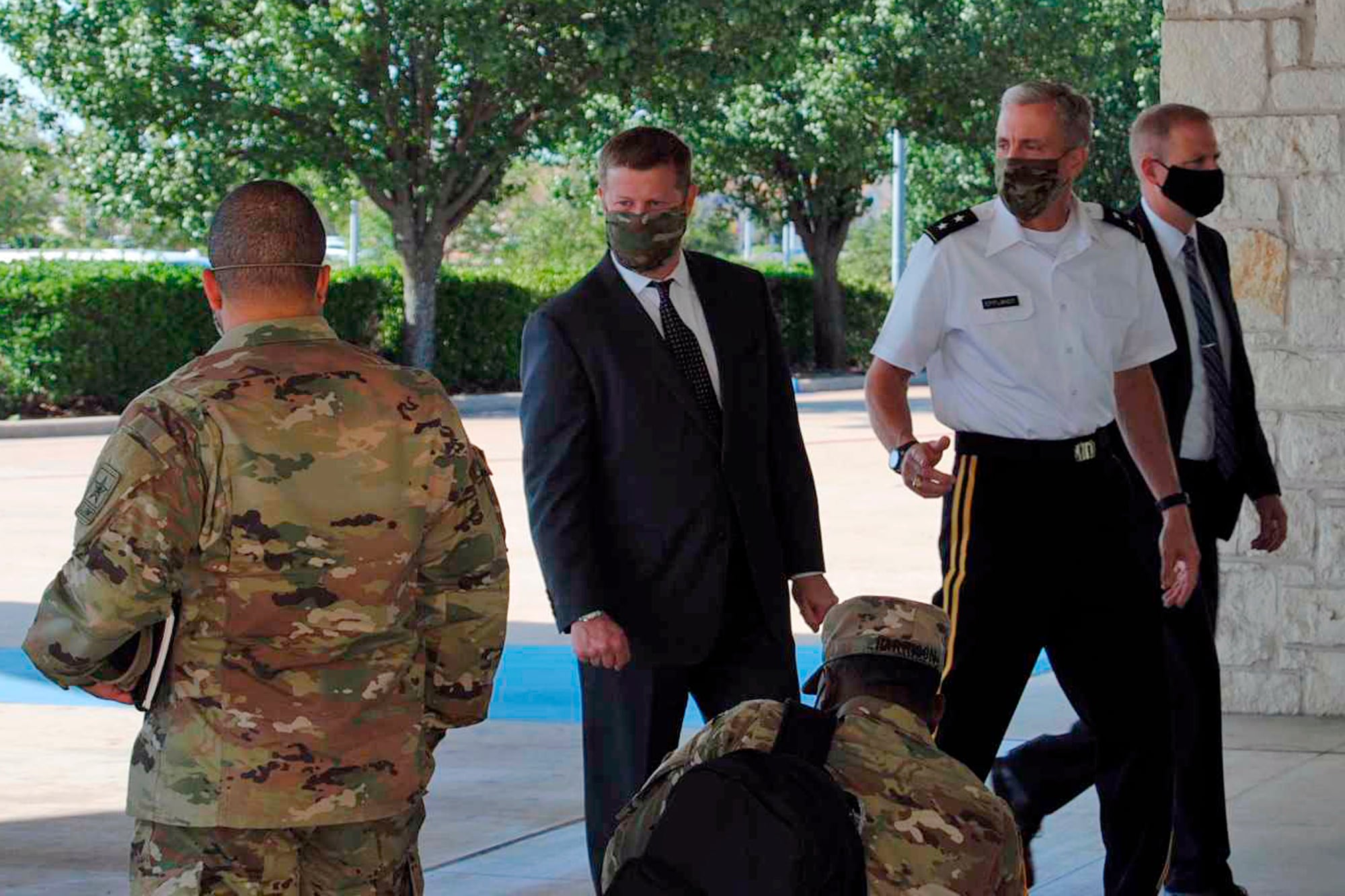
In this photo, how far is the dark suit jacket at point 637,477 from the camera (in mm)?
4312

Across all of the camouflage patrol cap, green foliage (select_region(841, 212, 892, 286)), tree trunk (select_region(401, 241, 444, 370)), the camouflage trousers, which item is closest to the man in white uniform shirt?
the camouflage patrol cap

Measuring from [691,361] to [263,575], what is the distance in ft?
4.72

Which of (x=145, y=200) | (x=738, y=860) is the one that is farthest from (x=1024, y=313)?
(x=145, y=200)

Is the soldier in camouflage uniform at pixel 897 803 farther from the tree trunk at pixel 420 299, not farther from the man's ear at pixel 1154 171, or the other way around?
the tree trunk at pixel 420 299

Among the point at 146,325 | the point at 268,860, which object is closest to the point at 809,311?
the point at 146,325

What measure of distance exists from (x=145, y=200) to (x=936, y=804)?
86.7ft

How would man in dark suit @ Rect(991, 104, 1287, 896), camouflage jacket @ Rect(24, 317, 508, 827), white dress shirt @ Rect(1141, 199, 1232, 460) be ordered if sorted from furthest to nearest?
1. white dress shirt @ Rect(1141, 199, 1232, 460)
2. man in dark suit @ Rect(991, 104, 1287, 896)
3. camouflage jacket @ Rect(24, 317, 508, 827)

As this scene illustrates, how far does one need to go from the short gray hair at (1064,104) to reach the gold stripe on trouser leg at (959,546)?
783mm

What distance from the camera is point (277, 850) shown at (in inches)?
127

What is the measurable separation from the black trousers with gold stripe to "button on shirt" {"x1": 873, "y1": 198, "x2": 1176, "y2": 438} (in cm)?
12

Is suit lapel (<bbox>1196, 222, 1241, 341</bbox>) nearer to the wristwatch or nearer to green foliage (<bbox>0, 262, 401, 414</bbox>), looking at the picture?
the wristwatch

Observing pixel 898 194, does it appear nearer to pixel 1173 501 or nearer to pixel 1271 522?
pixel 1271 522

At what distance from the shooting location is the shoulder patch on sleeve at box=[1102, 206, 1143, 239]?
16.7 feet

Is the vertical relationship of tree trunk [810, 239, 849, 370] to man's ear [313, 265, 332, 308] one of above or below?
below
